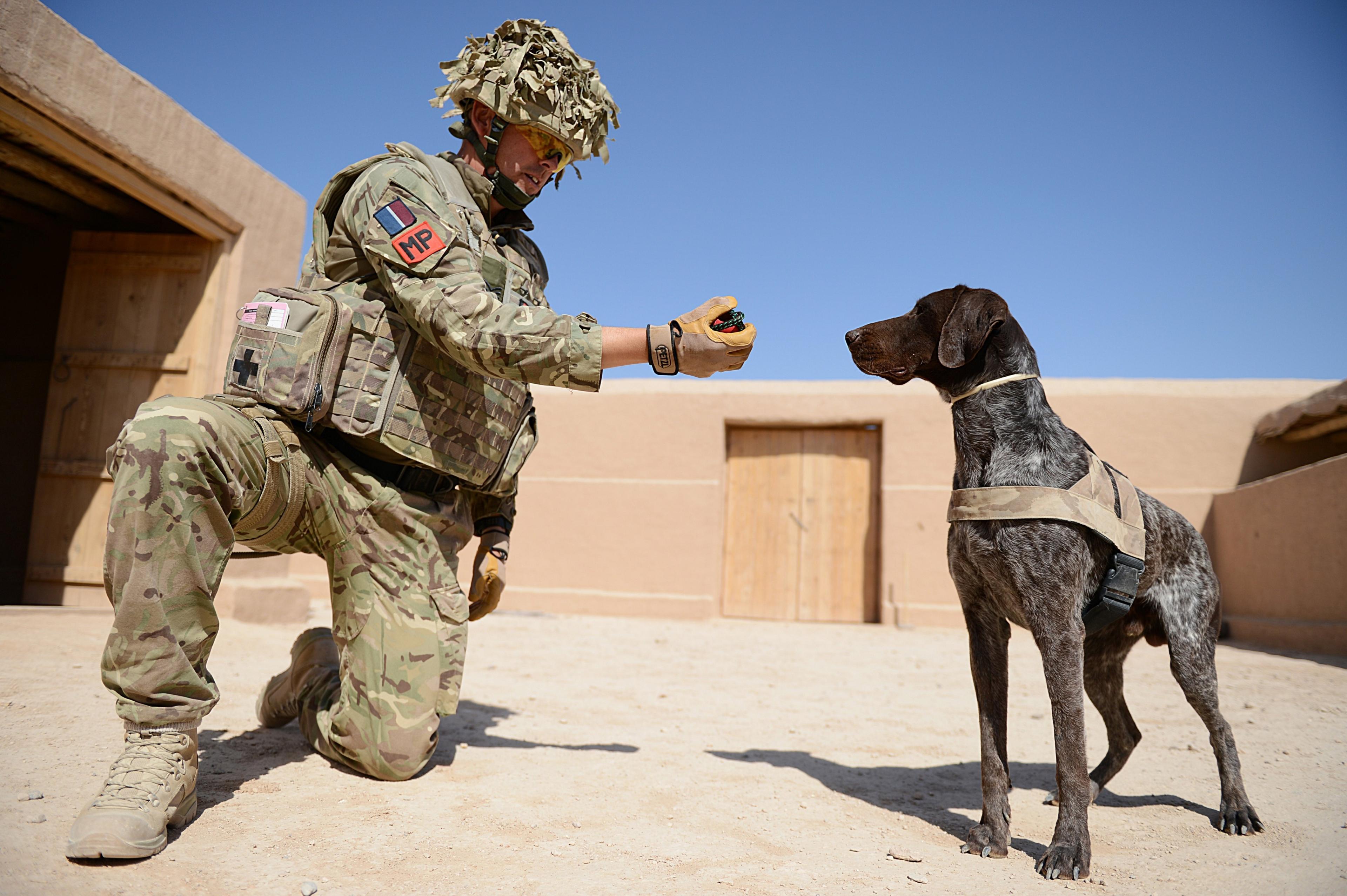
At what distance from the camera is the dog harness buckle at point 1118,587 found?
2172 mm

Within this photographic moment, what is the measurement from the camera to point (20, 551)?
6.20m

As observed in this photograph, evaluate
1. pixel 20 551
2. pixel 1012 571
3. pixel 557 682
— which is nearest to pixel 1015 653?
pixel 557 682

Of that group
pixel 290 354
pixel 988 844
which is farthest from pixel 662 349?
pixel 988 844

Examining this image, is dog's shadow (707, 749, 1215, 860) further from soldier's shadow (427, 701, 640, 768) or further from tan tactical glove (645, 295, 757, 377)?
tan tactical glove (645, 295, 757, 377)

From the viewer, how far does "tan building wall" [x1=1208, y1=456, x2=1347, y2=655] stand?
258 inches

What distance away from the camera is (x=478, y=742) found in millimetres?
3014

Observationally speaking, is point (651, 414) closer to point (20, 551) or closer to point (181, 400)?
point (20, 551)

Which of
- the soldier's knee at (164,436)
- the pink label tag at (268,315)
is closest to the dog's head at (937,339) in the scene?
the pink label tag at (268,315)

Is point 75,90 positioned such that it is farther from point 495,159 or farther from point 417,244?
point 417,244

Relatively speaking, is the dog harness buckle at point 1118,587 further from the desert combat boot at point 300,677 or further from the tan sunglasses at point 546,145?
the desert combat boot at point 300,677

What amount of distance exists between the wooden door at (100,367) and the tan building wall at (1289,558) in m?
8.56

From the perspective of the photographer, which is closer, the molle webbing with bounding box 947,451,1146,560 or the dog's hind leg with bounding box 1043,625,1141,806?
the molle webbing with bounding box 947,451,1146,560

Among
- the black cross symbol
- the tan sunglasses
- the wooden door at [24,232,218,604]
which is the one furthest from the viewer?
the wooden door at [24,232,218,604]

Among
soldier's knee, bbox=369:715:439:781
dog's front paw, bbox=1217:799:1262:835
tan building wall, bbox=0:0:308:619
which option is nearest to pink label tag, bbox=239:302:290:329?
soldier's knee, bbox=369:715:439:781
